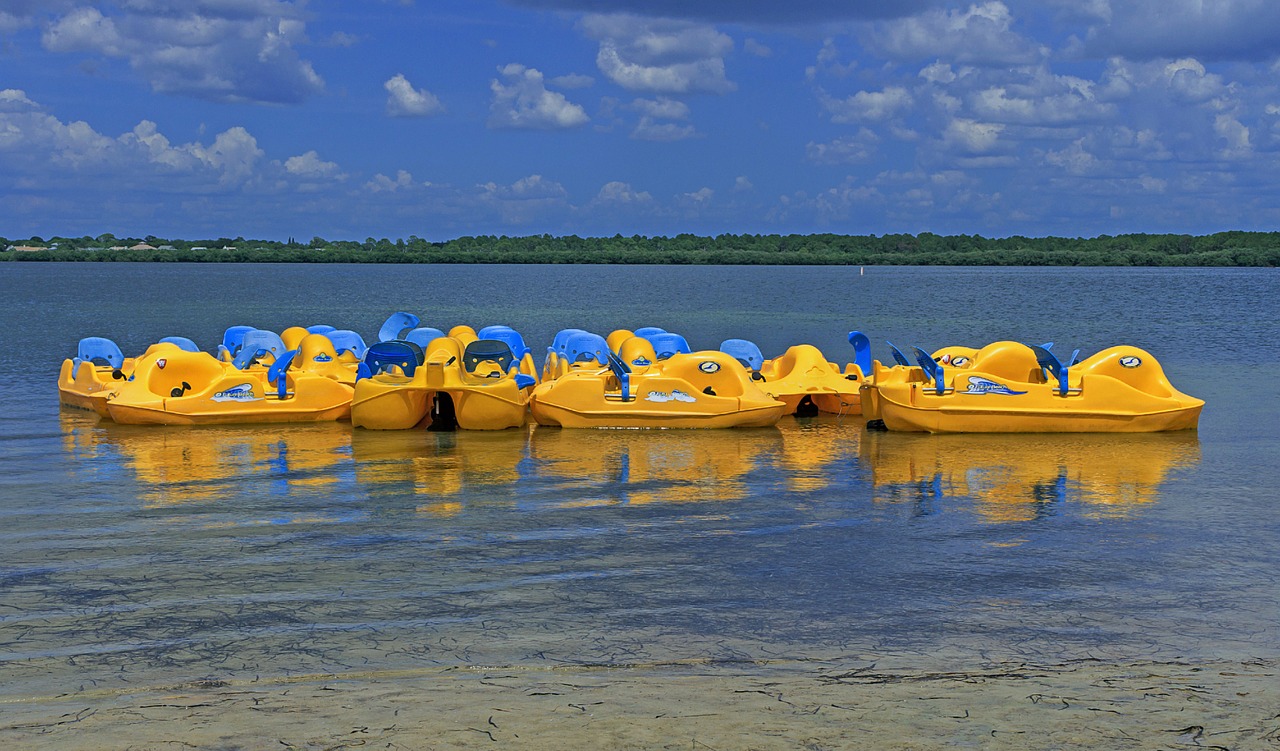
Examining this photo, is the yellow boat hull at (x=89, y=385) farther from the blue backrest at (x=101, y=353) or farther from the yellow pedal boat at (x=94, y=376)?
the blue backrest at (x=101, y=353)

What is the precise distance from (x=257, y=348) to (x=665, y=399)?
679 cm

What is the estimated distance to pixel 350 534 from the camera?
30.5 feet

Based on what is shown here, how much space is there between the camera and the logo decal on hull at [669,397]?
50.7ft

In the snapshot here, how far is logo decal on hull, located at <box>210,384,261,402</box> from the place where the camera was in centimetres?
1569

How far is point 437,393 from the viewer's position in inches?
617

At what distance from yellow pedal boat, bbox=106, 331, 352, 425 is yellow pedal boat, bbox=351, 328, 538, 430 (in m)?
0.63

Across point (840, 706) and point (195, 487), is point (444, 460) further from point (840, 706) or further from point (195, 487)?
point (840, 706)

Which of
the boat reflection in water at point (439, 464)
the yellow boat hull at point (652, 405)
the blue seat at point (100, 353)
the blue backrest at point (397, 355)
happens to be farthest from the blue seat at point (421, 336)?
the blue seat at point (100, 353)

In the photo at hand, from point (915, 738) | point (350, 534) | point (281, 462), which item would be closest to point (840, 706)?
point (915, 738)

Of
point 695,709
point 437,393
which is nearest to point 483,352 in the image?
point 437,393

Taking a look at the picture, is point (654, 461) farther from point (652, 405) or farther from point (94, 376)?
point (94, 376)

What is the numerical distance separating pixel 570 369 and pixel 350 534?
323 inches

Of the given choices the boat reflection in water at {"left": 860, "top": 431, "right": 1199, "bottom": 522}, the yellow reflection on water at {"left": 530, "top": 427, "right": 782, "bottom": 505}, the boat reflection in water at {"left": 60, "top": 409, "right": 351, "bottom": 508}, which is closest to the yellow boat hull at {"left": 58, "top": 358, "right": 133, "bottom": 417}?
the boat reflection in water at {"left": 60, "top": 409, "right": 351, "bottom": 508}

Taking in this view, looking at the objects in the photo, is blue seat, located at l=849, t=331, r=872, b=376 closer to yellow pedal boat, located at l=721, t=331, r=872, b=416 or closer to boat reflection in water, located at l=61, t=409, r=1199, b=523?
yellow pedal boat, located at l=721, t=331, r=872, b=416
